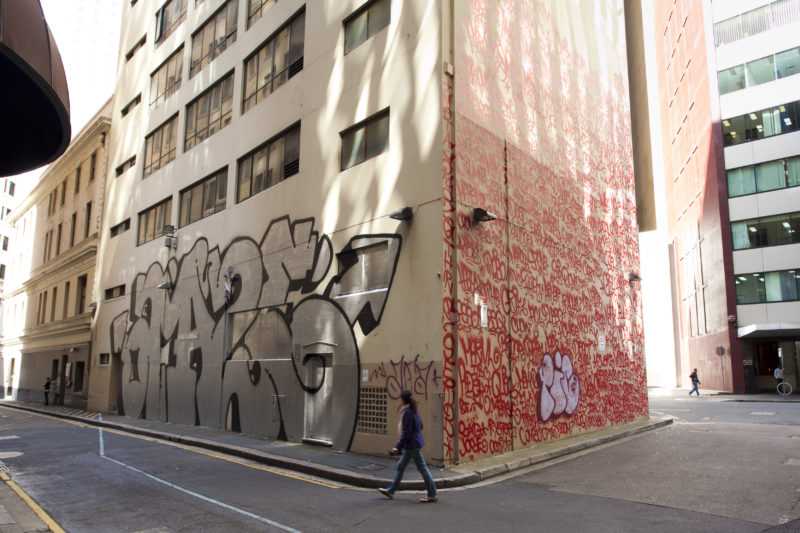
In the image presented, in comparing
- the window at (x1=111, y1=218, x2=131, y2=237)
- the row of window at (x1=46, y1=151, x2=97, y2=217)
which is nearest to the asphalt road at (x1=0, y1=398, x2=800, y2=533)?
the window at (x1=111, y1=218, x2=131, y2=237)

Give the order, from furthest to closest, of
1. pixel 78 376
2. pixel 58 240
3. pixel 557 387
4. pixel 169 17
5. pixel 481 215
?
pixel 58 240
pixel 78 376
pixel 169 17
pixel 557 387
pixel 481 215

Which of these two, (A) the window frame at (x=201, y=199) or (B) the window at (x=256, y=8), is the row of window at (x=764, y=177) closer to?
(B) the window at (x=256, y=8)

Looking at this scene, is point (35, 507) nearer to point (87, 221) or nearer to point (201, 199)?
point (201, 199)

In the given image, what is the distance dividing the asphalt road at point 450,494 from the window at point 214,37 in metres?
15.2

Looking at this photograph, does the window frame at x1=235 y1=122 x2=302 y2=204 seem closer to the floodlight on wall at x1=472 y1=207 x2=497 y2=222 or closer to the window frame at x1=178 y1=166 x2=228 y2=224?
the window frame at x1=178 y1=166 x2=228 y2=224

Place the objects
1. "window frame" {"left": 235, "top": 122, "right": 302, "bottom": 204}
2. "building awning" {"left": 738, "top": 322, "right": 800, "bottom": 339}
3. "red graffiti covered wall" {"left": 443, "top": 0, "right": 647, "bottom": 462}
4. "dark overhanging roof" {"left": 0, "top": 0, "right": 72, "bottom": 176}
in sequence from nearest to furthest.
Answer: "dark overhanging roof" {"left": 0, "top": 0, "right": 72, "bottom": 176}, "red graffiti covered wall" {"left": 443, "top": 0, "right": 647, "bottom": 462}, "window frame" {"left": 235, "top": 122, "right": 302, "bottom": 204}, "building awning" {"left": 738, "top": 322, "right": 800, "bottom": 339}

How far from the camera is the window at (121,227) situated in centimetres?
2617

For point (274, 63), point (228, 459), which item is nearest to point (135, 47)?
point (274, 63)

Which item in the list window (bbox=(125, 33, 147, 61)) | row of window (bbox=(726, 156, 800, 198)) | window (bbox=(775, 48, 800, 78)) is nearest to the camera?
window (bbox=(125, 33, 147, 61))

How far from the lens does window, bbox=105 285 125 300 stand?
25.7 metres

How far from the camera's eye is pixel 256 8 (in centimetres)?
1881

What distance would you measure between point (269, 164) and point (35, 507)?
11395 millimetres

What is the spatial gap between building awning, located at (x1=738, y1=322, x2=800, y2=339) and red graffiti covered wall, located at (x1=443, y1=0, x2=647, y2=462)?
17572mm

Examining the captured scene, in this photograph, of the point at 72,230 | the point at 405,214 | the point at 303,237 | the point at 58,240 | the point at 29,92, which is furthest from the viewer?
the point at 58,240
